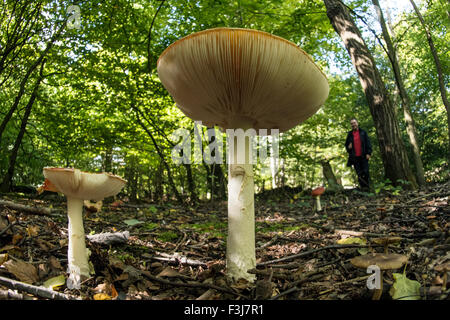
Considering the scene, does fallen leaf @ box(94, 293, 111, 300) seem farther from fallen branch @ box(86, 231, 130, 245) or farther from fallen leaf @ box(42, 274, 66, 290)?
fallen branch @ box(86, 231, 130, 245)

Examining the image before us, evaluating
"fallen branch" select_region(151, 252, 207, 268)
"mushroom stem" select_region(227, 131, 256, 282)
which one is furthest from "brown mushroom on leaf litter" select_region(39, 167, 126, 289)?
"mushroom stem" select_region(227, 131, 256, 282)

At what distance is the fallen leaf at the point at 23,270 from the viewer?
1324mm

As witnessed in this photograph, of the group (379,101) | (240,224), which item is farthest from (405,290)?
(379,101)

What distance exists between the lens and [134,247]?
2141mm

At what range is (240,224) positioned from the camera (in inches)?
64.4

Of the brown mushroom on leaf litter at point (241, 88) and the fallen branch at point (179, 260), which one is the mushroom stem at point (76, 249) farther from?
the brown mushroom on leaf litter at point (241, 88)

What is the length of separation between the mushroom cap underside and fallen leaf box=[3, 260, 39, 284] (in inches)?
50.9

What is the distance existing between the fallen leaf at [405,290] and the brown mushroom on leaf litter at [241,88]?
761 millimetres

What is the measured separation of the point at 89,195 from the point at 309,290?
1326mm

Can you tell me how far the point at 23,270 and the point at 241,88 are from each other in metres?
1.55

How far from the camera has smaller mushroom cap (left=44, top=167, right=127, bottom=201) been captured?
130 centimetres

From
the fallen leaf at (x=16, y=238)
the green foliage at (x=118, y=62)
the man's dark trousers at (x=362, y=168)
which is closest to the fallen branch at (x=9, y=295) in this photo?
the fallen leaf at (x=16, y=238)
